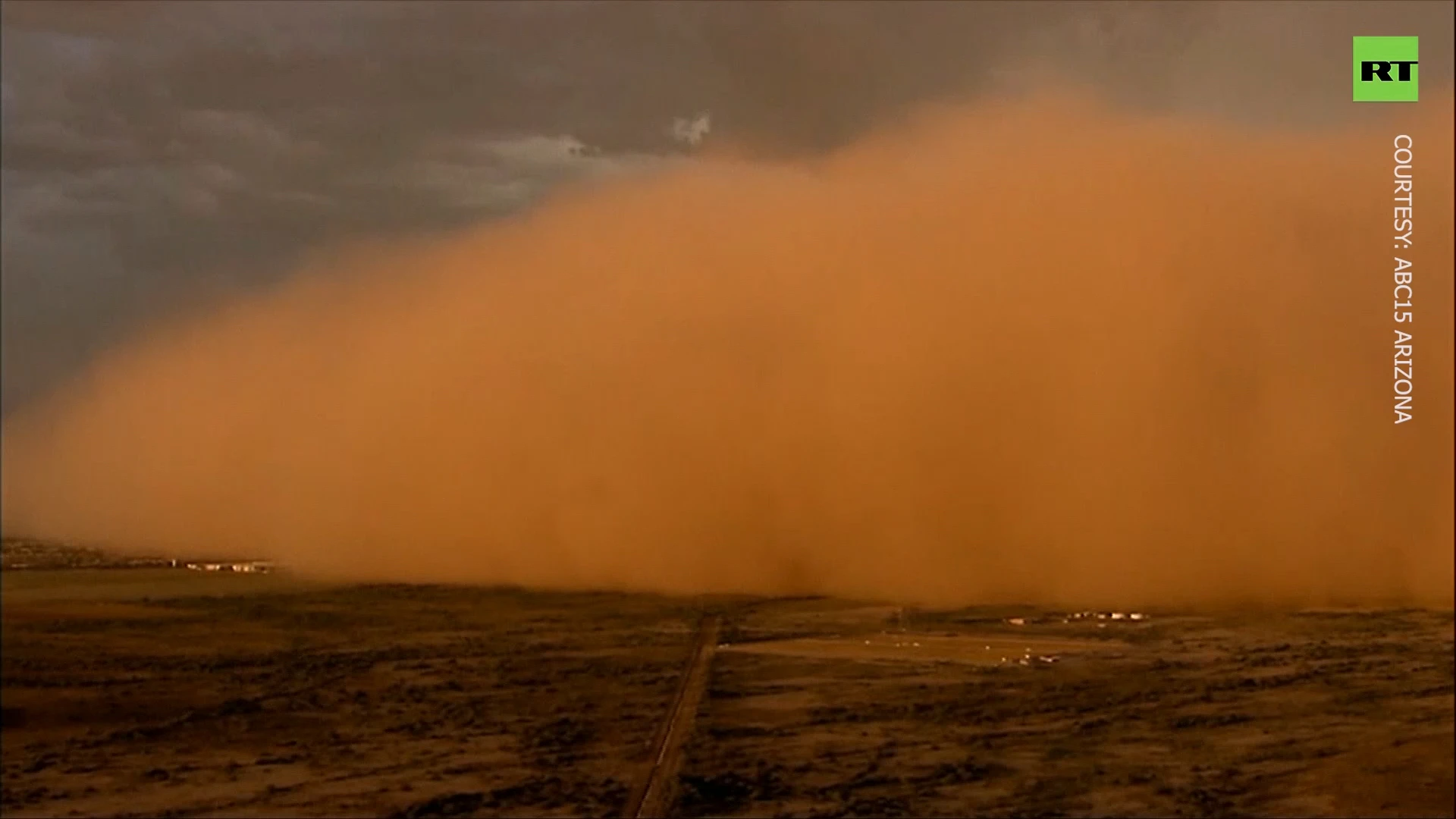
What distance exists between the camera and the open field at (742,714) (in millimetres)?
10109

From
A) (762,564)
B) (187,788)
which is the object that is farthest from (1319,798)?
(762,564)

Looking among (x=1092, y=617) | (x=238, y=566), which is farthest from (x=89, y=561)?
(x=1092, y=617)

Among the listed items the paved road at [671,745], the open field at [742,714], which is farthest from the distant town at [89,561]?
the paved road at [671,745]

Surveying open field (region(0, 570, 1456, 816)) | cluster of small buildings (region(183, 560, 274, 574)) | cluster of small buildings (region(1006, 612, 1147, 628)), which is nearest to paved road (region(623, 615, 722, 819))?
open field (region(0, 570, 1456, 816))

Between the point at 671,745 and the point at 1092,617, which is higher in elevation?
the point at 1092,617

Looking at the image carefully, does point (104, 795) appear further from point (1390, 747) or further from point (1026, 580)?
point (1026, 580)

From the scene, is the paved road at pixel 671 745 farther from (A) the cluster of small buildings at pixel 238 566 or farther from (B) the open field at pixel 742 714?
(A) the cluster of small buildings at pixel 238 566

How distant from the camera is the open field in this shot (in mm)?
10109

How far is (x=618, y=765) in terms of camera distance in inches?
430

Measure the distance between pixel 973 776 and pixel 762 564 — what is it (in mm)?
13618

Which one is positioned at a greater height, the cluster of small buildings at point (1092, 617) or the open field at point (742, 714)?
the cluster of small buildings at point (1092, 617)

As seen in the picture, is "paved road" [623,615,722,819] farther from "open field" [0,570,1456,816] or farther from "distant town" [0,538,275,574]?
"distant town" [0,538,275,574]

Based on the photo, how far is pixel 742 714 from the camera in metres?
12.6

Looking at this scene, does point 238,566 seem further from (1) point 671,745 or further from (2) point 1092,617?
(1) point 671,745
